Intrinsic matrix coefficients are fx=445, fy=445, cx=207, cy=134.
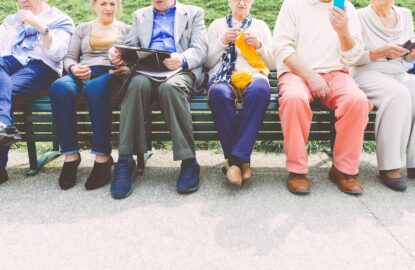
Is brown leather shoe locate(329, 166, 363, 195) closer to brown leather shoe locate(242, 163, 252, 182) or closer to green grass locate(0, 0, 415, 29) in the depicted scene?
brown leather shoe locate(242, 163, 252, 182)

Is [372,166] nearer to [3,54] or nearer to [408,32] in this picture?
[408,32]

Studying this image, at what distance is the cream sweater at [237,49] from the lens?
367cm

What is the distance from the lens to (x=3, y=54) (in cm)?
382

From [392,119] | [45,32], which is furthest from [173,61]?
[392,119]

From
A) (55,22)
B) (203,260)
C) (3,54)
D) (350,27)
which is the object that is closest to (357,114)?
(350,27)

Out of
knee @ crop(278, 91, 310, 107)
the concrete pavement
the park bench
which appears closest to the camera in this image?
the concrete pavement

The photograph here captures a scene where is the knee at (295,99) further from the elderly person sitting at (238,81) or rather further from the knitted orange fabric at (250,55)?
the knitted orange fabric at (250,55)

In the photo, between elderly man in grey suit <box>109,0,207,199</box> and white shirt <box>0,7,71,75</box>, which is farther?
white shirt <box>0,7,71,75</box>

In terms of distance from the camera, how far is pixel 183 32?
3760 mm

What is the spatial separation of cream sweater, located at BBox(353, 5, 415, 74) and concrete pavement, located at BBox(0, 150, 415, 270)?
0.90 metres

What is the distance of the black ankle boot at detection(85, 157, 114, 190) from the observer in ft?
11.1

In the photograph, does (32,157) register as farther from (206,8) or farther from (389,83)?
(206,8)

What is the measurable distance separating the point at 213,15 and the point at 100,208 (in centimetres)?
421

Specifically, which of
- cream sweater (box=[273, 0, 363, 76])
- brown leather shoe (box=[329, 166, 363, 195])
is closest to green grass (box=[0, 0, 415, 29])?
cream sweater (box=[273, 0, 363, 76])
